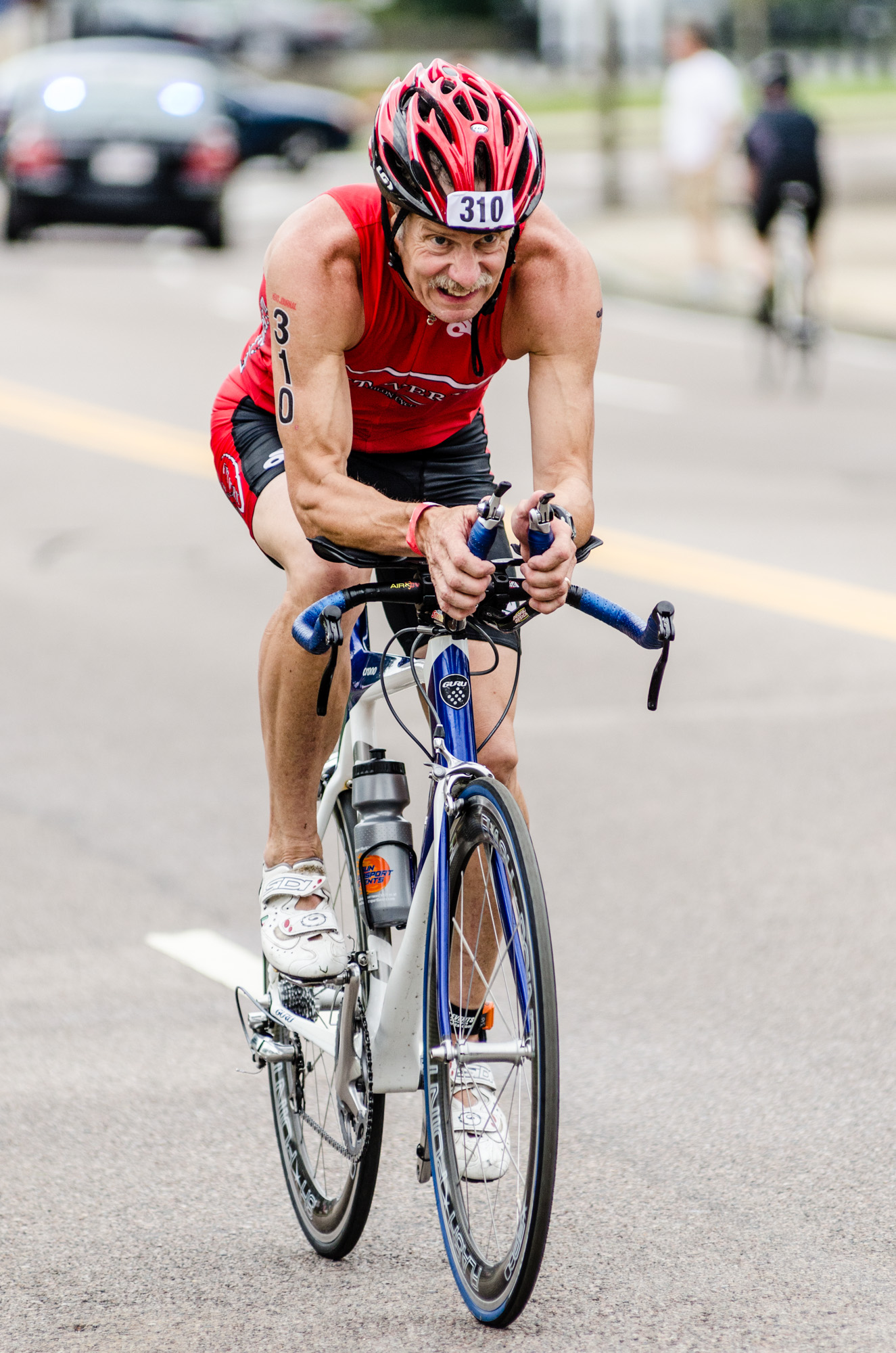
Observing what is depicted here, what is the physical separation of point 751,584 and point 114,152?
14.8 meters

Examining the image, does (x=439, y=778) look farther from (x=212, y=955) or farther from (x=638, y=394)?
(x=638, y=394)

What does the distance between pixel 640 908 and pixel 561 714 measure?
2192mm

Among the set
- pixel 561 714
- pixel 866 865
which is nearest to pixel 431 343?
pixel 866 865

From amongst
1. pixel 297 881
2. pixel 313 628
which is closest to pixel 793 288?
pixel 297 881

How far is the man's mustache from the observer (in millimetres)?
3846

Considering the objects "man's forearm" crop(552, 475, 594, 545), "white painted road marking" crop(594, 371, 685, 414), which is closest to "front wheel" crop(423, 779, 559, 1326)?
"man's forearm" crop(552, 475, 594, 545)

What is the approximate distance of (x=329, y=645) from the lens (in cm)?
369

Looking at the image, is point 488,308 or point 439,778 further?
point 488,308

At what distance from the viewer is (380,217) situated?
4.00m

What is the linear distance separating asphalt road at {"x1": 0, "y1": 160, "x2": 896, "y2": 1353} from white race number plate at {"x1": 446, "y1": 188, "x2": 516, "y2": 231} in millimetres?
1886

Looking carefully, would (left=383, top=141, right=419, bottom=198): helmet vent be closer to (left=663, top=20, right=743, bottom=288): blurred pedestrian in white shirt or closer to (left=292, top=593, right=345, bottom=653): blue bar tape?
(left=292, top=593, right=345, bottom=653): blue bar tape

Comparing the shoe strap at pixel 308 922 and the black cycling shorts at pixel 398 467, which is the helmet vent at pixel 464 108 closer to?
the black cycling shorts at pixel 398 467

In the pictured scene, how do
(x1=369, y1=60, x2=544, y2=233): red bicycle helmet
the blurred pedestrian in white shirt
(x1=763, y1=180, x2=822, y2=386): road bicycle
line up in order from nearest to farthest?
(x1=369, y1=60, x2=544, y2=233): red bicycle helmet
(x1=763, y1=180, x2=822, y2=386): road bicycle
the blurred pedestrian in white shirt

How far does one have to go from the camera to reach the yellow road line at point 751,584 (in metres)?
9.73
